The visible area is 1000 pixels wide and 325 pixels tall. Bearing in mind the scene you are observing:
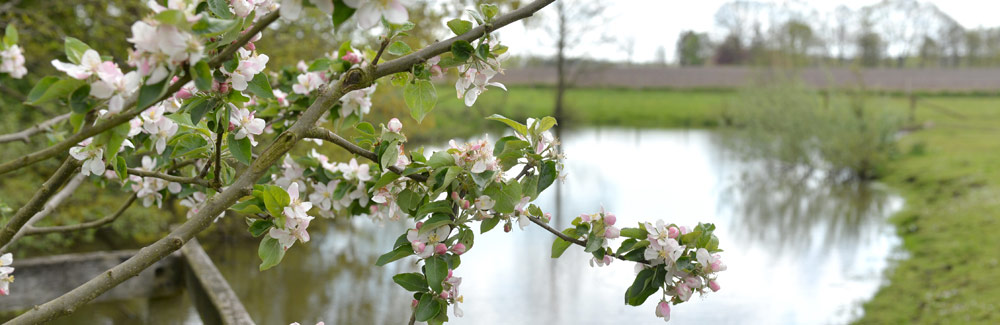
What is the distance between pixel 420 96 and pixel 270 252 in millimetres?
271

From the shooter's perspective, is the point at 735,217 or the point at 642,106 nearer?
the point at 735,217

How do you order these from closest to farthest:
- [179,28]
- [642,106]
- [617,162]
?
1. [179,28]
2. [617,162]
3. [642,106]

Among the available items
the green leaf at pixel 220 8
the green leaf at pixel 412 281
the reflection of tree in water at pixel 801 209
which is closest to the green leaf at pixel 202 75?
the green leaf at pixel 220 8

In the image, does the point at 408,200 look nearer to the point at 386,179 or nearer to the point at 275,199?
the point at 386,179

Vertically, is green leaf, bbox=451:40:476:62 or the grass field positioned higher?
green leaf, bbox=451:40:476:62

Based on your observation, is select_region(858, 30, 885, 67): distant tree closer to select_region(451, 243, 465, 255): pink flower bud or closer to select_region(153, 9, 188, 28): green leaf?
select_region(451, 243, 465, 255): pink flower bud

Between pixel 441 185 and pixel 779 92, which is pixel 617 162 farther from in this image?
pixel 441 185

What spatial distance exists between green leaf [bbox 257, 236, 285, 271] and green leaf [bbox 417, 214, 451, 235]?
0.18 m

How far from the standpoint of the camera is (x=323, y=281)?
5.32 meters

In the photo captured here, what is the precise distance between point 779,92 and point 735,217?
125 inches

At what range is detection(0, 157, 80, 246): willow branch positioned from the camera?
38.7 inches

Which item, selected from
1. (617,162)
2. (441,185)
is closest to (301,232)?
(441,185)

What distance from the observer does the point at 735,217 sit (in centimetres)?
782

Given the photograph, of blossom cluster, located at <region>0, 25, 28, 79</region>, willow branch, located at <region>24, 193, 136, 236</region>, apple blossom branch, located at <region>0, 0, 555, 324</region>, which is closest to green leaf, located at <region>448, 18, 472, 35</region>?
apple blossom branch, located at <region>0, 0, 555, 324</region>
